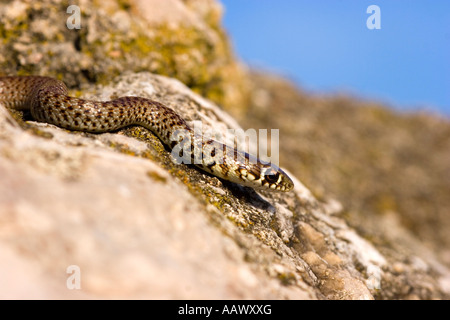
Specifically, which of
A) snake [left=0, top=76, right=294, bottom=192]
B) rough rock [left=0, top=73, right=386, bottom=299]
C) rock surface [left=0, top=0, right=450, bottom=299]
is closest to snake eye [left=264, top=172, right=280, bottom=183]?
snake [left=0, top=76, right=294, bottom=192]

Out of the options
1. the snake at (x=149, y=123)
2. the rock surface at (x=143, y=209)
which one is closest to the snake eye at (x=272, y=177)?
the snake at (x=149, y=123)

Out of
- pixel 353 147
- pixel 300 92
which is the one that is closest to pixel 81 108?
pixel 353 147

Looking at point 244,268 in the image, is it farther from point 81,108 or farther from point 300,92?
point 300,92

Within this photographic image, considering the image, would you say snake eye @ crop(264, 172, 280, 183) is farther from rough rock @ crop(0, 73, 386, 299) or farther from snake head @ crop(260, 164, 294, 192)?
rough rock @ crop(0, 73, 386, 299)

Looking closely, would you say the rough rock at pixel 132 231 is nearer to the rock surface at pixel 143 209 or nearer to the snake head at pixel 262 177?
the rock surface at pixel 143 209

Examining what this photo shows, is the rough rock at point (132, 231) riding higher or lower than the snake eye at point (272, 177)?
lower
